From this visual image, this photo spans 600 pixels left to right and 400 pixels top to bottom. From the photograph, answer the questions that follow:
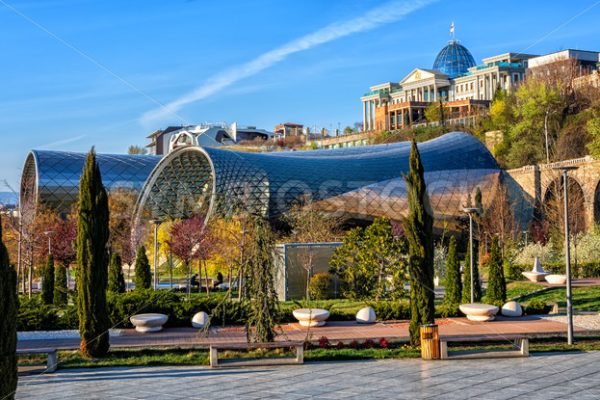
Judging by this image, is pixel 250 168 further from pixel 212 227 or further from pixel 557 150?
pixel 557 150

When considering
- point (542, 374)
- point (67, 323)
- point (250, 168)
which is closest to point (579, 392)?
point (542, 374)

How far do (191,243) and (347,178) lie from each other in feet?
61.1

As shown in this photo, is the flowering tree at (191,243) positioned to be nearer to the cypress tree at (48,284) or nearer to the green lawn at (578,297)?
the cypress tree at (48,284)

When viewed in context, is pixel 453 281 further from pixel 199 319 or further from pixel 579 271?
pixel 579 271

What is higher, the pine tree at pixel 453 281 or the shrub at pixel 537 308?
the pine tree at pixel 453 281

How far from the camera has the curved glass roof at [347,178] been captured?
50750 mm

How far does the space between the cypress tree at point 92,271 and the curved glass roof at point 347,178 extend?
1183 inches

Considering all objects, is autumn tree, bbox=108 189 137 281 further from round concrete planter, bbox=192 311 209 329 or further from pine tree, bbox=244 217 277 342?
pine tree, bbox=244 217 277 342

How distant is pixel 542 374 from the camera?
12047 mm

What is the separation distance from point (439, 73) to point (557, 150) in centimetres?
5549

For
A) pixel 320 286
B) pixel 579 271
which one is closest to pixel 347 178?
pixel 579 271

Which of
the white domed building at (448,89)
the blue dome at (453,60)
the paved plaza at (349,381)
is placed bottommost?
the paved plaza at (349,381)

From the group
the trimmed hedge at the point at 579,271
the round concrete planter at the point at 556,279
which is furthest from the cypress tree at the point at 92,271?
the trimmed hedge at the point at 579,271

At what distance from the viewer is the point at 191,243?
3738cm
